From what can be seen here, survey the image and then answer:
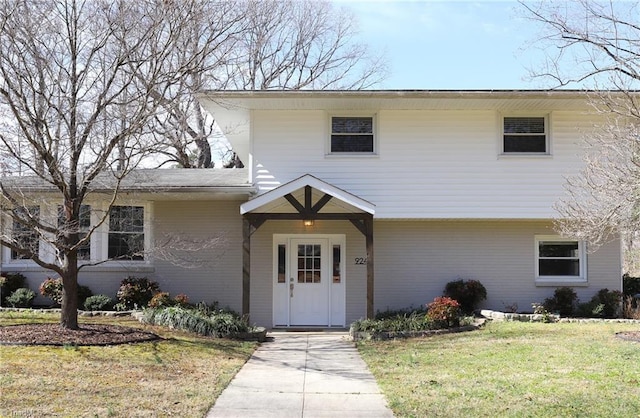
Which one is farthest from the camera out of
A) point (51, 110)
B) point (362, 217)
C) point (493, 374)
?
point (362, 217)

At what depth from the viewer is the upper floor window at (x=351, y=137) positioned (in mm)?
15484

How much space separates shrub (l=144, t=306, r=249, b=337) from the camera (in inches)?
495

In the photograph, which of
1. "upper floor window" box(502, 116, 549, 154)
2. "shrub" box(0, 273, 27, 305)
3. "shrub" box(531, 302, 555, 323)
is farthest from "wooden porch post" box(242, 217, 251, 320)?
"shrub" box(531, 302, 555, 323)

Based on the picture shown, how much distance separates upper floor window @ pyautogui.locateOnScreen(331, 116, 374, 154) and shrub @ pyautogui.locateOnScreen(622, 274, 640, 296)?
7781mm

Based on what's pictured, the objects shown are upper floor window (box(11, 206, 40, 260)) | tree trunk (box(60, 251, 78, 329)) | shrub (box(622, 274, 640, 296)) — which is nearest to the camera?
tree trunk (box(60, 251, 78, 329))

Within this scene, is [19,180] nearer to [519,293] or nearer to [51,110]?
[51,110]

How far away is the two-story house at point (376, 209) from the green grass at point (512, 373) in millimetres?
3275

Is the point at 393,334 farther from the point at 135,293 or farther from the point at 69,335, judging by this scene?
the point at 135,293

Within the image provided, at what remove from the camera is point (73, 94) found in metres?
11.1

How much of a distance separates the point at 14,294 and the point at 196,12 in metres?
8.41

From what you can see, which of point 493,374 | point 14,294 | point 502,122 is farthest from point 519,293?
point 14,294

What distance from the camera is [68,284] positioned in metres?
11.1

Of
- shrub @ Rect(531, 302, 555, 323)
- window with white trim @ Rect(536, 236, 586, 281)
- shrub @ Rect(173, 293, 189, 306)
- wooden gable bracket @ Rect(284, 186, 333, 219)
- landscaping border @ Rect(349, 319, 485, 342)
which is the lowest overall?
landscaping border @ Rect(349, 319, 485, 342)

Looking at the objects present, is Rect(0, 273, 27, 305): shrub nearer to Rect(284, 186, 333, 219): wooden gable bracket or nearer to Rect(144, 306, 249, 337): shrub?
Rect(144, 306, 249, 337): shrub
